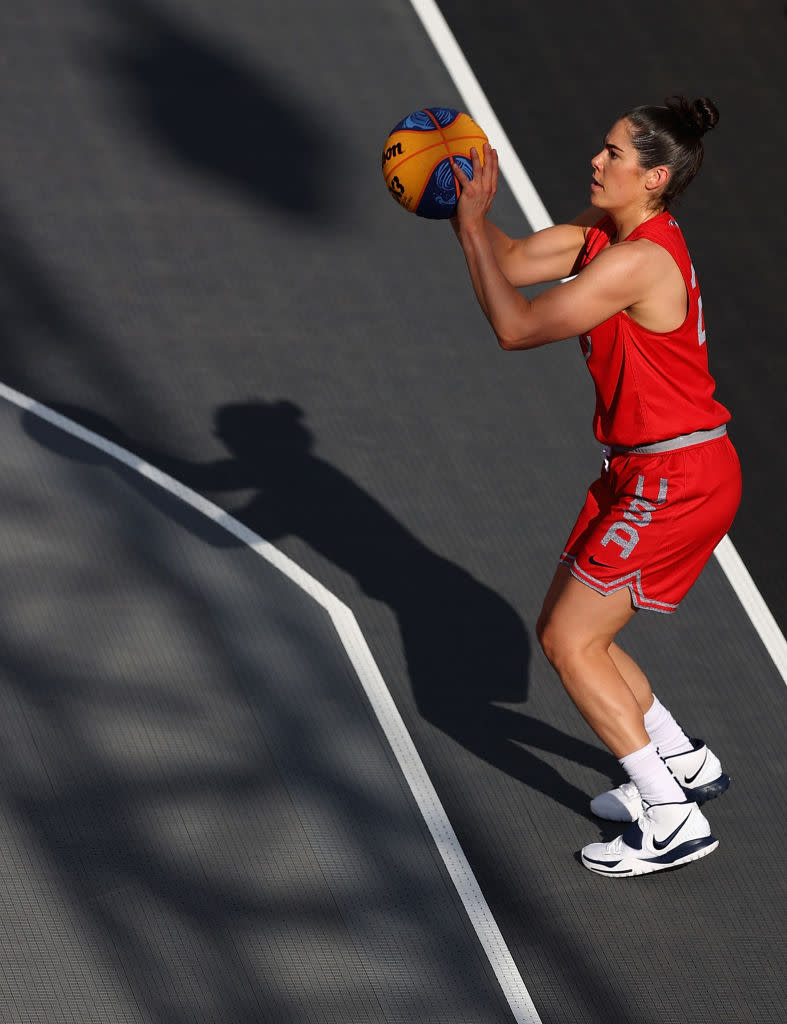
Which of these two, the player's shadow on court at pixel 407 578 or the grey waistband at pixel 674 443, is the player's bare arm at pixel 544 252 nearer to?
the grey waistband at pixel 674 443

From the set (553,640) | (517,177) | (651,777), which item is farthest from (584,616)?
(517,177)

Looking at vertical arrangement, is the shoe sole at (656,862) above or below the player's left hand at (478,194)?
below

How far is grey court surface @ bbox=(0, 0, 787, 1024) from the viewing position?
435cm

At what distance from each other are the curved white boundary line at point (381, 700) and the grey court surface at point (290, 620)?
3cm

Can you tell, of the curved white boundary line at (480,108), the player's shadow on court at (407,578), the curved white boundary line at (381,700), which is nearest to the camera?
the curved white boundary line at (381,700)

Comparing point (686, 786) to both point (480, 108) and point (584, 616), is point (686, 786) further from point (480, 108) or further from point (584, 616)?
point (480, 108)

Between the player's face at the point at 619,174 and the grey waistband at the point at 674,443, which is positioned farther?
the grey waistband at the point at 674,443

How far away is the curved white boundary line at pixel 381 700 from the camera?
438 centimetres

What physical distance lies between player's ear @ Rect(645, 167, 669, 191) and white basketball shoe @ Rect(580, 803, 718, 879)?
5.94 feet

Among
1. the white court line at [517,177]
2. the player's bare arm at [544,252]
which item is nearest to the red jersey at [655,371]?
the player's bare arm at [544,252]

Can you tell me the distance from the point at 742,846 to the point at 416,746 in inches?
43.0

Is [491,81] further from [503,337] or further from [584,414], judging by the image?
[503,337]

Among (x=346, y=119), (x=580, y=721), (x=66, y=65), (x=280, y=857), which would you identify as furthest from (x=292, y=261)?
(x=280, y=857)

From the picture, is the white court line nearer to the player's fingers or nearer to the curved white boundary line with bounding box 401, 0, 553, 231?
the curved white boundary line with bounding box 401, 0, 553, 231
